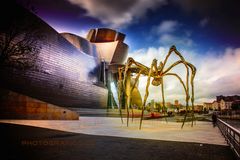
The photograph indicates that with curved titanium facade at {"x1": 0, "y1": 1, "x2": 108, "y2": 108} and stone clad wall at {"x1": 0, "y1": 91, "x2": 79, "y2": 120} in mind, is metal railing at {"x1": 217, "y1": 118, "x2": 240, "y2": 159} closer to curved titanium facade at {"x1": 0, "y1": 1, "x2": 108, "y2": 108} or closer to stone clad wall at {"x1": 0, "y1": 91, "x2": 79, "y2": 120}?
stone clad wall at {"x1": 0, "y1": 91, "x2": 79, "y2": 120}

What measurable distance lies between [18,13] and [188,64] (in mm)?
26607

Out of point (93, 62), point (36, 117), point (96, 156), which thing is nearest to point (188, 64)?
point (96, 156)

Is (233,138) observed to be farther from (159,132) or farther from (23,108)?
(23,108)

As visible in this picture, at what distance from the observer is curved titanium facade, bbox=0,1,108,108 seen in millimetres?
29078

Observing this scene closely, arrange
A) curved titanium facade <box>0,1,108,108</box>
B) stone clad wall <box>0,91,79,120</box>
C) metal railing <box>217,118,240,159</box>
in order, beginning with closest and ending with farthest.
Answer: metal railing <box>217,118,240,159</box>, stone clad wall <box>0,91,79,120</box>, curved titanium facade <box>0,1,108,108</box>

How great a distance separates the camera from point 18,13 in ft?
91.3

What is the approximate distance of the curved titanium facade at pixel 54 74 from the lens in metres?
29.1

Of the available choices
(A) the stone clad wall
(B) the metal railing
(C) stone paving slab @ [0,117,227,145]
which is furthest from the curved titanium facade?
(B) the metal railing

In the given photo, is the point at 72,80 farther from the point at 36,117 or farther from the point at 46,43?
the point at 36,117

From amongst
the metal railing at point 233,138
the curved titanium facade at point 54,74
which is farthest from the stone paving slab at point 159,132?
the curved titanium facade at point 54,74

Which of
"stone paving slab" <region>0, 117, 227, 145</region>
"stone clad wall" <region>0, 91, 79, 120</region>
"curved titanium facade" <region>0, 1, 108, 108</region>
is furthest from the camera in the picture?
"curved titanium facade" <region>0, 1, 108, 108</region>

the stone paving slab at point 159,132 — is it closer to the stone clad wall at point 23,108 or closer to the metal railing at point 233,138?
the metal railing at point 233,138

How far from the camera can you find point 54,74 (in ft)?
125

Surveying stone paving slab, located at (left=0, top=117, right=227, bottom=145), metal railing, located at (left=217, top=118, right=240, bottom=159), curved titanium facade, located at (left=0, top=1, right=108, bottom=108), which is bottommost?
stone paving slab, located at (left=0, top=117, right=227, bottom=145)
